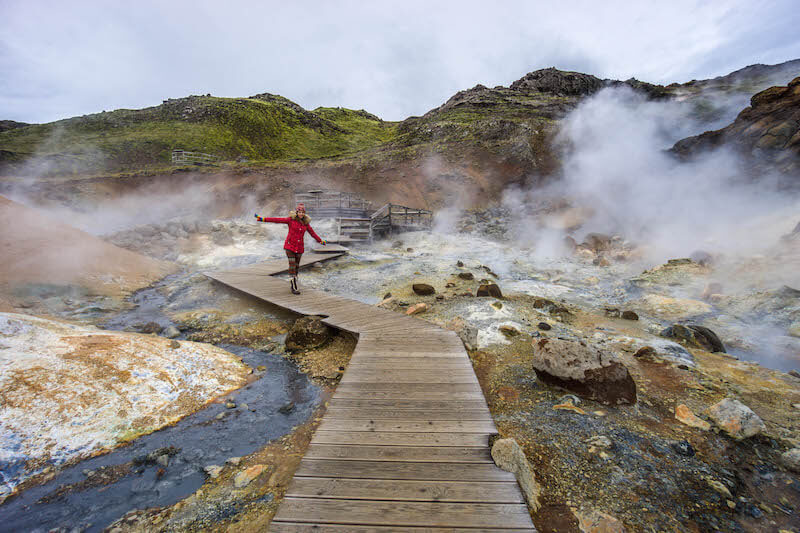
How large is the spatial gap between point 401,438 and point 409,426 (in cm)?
18

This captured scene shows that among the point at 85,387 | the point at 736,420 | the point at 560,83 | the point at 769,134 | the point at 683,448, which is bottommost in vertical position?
the point at 85,387

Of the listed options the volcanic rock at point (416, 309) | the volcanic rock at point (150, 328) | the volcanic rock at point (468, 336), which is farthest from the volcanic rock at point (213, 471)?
the volcanic rock at point (150, 328)

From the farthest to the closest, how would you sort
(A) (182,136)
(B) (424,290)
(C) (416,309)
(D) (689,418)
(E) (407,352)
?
(A) (182,136) < (B) (424,290) < (C) (416,309) < (E) (407,352) < (D) (689,418)

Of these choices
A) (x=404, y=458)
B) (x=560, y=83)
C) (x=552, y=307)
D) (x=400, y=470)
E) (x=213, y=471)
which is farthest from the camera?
(x=560, y=83)

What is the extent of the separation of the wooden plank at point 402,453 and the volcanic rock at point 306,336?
3.20 meters

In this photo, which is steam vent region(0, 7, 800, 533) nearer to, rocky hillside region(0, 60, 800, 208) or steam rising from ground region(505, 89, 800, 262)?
steam rising from ground region(505, 89, 800, 262)

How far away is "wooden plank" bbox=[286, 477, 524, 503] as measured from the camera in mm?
2133

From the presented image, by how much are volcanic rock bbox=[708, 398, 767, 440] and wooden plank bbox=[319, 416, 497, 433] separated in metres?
2.50

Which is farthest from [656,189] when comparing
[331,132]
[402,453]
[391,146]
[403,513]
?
[331,132]

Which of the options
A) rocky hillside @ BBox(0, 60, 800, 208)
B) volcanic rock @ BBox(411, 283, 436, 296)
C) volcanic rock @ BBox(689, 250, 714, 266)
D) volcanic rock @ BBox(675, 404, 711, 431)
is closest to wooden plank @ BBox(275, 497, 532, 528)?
volcanic rock @ BBox(675, 404, 711, 431)

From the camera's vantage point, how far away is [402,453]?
2.56m

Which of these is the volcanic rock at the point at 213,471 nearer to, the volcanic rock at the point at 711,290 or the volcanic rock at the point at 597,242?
the volcanic rock at the point at 711,290

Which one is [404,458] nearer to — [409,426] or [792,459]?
[409,426]

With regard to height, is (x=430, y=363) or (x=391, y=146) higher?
(x=391, y=146)
